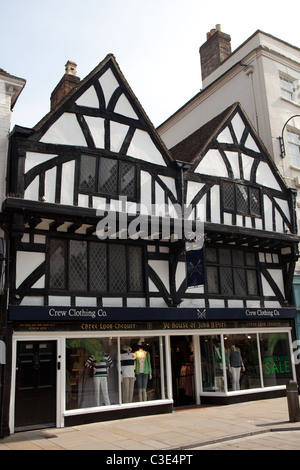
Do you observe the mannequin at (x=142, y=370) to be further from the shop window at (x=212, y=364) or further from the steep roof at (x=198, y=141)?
the steep roof at (x=198, y=141)

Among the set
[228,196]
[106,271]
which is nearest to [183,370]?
[106,271]

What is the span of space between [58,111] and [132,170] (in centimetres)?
254

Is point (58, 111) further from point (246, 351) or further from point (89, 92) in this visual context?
point (246, 351)

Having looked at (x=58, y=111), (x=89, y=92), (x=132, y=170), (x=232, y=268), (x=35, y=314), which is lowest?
(x=35, y=314)

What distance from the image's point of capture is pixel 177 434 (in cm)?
893

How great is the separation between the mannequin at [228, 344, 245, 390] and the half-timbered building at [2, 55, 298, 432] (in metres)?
0.05

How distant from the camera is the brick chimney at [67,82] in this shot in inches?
556

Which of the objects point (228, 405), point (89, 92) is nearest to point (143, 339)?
point (228, 405)

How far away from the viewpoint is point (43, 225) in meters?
10.9

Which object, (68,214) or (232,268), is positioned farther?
(232,268)

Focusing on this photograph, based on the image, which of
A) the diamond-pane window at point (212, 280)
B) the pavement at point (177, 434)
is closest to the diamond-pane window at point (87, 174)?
the diamond-pane window at point (212, 280)

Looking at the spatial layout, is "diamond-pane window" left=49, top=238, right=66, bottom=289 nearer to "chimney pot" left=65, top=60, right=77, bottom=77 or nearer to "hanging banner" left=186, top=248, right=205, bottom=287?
"hanging banner" left=186, top=248, right=205, bottom=287

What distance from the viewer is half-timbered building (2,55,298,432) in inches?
408

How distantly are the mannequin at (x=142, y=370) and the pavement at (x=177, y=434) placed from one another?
0.70m
